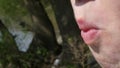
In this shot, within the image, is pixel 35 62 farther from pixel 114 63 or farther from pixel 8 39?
pixel 114 63

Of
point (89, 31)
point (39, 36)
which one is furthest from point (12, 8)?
point (89, 31)

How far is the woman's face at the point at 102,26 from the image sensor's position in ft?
2.15

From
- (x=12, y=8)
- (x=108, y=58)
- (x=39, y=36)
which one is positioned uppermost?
(x=108, y=58)

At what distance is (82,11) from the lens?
691 millimetres

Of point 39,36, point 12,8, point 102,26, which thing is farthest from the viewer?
point 39,36

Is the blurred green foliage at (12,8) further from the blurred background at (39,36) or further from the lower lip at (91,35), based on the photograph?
the lower lip at (91,35)

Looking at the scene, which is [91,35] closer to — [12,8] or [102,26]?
[102,26]

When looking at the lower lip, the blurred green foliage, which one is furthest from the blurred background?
the lower lip

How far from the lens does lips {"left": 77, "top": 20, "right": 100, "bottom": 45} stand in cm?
69

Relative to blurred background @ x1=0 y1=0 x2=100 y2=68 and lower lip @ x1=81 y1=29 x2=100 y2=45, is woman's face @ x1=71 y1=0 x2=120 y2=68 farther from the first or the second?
blurred background @ x1=0 y1=0 x2=100 y2=68

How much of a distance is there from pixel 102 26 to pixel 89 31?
0.12ft

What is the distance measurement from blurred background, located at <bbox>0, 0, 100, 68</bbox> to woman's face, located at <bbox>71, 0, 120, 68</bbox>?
4.03 m

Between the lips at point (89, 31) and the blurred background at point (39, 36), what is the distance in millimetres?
4017

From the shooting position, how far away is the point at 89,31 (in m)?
0.71
